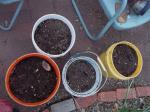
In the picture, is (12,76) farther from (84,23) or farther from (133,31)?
(133,31)

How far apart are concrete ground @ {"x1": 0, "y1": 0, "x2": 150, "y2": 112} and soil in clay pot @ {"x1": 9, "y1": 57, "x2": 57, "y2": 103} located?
0.62 ft

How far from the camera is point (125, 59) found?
6.95 ft

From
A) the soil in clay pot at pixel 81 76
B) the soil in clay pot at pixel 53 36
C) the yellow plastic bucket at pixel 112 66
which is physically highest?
the soil in clay pot at pixel 53 36

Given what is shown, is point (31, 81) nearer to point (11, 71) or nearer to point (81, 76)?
point (11, 71)

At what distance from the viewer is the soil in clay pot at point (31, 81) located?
200cm

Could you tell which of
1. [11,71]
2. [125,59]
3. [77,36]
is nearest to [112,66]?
[125,59]

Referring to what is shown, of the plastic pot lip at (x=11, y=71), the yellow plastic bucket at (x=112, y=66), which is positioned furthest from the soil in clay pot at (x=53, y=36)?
the yellow plastic bucket at (x=112, y=66)

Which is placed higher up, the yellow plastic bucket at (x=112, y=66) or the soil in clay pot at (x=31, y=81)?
the yellow plastic bucket at (x=112, y=66)

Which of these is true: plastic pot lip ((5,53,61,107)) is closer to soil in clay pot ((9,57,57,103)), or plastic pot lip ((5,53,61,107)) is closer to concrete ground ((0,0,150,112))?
soil in clay pot ((9,57,57,103))

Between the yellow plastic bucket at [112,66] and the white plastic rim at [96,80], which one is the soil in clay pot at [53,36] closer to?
the white plastic rim at [96,80]

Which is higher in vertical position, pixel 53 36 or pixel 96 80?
pixel 53 36

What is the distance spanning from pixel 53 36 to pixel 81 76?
27 cm

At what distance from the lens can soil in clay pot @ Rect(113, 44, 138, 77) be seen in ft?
6.91

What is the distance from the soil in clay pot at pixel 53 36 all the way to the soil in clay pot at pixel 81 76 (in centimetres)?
13
